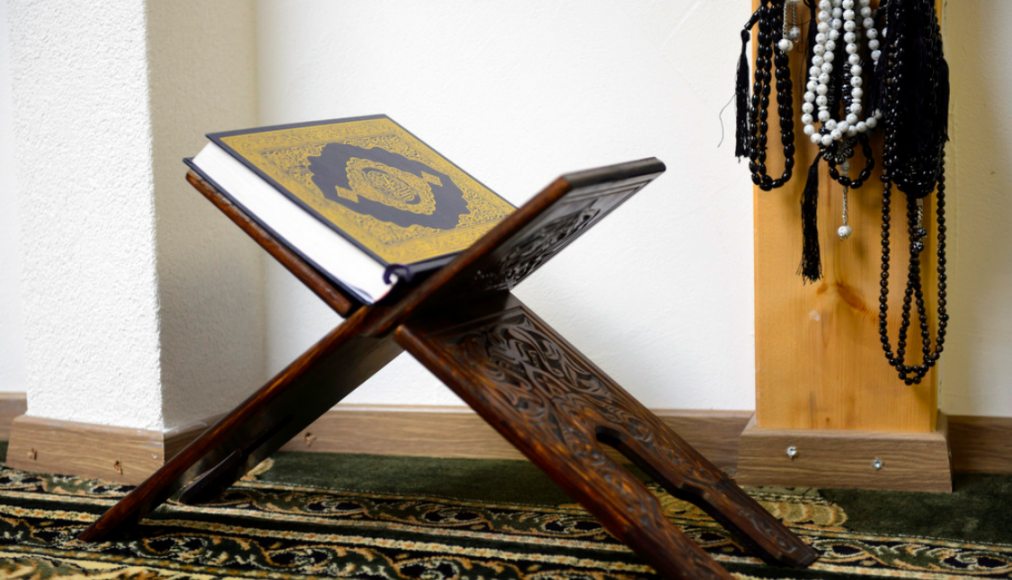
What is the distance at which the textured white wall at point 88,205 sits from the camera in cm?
137

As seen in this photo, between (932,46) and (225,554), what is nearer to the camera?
Answer: (225,554)

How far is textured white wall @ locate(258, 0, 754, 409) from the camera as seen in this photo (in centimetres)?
140

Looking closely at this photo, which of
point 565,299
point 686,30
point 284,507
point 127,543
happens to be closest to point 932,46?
point 686,30

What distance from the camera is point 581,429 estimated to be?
0.90 metres

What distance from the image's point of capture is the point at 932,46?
1.14 meters

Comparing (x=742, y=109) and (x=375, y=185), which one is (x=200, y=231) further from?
(x=742, y=109)

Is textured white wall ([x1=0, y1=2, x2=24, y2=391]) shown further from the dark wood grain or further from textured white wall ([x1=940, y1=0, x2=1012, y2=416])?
textured white wall ([x1=940, y1=0, x2=1012, y2=416])

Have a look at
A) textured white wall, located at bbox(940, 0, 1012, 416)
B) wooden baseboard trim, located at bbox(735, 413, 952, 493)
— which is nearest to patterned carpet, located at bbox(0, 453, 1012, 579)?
wooden baseboard trim, located at bbox(735, 413, 952, 493)

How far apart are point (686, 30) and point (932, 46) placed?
36 centimetres

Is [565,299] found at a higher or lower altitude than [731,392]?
higher

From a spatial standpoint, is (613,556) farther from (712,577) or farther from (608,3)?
(608,3)

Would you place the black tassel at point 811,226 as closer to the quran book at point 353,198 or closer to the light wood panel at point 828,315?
the light wood panel at point 828,315

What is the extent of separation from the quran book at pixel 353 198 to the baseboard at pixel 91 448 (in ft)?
1.81

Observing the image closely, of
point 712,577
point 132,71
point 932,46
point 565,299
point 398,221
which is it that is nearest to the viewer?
point 712,577
